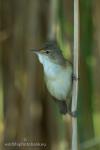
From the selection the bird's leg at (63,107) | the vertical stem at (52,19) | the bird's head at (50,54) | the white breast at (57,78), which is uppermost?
the vertical stem at (52,19)

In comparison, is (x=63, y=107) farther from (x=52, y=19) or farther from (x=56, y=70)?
(x=52, y=19)

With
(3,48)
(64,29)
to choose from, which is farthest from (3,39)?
(64,29)

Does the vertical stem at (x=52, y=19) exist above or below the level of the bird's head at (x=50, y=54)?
above

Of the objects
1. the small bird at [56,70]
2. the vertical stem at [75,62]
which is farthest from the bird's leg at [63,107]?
the vertical stem at [75,62]

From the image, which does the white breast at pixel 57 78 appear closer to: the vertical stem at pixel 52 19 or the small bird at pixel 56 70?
the small bird at pixel 56 70

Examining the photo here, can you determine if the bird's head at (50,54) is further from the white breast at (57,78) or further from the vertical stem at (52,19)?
the vertical stem at (52,19)

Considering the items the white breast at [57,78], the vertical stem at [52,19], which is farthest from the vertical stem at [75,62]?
the vertical stem at [52,19]

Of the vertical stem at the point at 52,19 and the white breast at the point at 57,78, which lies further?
the vertical stem at the point at 52,19

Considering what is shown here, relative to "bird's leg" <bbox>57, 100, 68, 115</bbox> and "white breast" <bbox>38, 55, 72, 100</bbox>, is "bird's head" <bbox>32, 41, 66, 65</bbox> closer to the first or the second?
"white breast" <bbox>38, 55, 72, 100</bbox>

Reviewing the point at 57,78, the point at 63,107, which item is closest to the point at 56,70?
the point at 57,78
